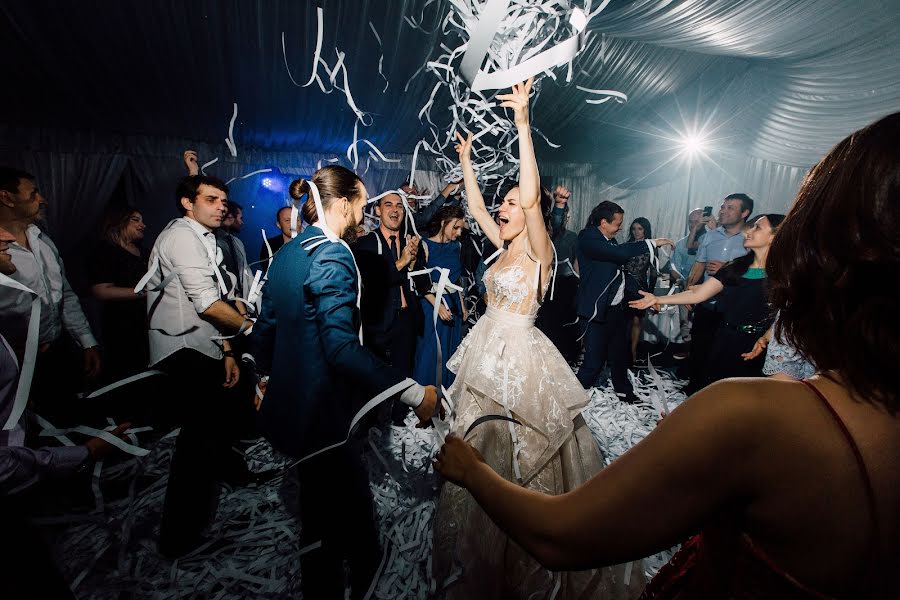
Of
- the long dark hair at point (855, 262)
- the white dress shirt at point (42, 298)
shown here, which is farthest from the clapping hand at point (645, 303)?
the white dress shirt at point (42, 298)

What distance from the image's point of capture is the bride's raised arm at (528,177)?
1.75 metres

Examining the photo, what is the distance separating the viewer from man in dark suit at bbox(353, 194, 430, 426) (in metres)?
2.98

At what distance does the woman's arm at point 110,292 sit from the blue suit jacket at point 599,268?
166 inches

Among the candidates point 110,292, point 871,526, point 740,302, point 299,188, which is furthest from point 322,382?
point 740,302

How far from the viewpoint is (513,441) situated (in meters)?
2.00

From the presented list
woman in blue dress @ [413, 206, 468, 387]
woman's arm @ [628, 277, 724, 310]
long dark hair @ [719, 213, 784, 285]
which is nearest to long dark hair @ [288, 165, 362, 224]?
woman in blue dress @ [413, 206, 468, 387]

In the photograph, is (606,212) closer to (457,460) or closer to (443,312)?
A: (443,312)

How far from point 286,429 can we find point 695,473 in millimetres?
1667

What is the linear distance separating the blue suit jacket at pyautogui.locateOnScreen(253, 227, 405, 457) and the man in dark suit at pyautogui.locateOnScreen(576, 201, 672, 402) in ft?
9.95

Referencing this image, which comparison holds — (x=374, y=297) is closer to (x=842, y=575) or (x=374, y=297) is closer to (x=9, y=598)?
(x=9, y=598)

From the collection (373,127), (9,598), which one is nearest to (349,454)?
(9,598)

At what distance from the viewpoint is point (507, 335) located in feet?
7.59

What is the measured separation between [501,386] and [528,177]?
113cm

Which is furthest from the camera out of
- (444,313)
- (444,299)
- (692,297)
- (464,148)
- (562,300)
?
(562,300)
